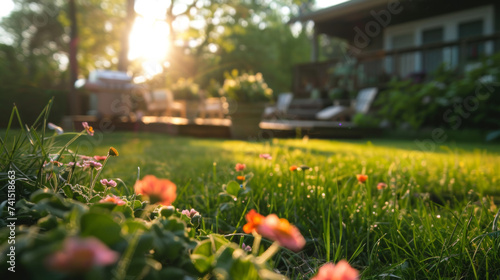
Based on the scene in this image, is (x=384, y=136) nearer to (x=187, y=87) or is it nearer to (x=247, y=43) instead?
(x=187, y=87)

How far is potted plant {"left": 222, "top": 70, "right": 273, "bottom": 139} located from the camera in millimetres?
5949

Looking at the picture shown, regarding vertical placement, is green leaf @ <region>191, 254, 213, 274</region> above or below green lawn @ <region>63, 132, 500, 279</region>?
above

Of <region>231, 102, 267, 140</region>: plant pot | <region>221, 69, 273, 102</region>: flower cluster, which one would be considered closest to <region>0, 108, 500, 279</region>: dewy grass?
<region>231, 102, 267, 140</region>: plant pot

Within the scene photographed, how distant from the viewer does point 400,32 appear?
1239cm

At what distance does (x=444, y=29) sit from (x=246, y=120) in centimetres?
902

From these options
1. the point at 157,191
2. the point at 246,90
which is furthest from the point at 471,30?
the point at 157,191

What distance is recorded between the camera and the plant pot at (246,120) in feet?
19.5

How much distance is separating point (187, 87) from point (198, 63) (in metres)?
16.7

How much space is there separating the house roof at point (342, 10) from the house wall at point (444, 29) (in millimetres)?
1923

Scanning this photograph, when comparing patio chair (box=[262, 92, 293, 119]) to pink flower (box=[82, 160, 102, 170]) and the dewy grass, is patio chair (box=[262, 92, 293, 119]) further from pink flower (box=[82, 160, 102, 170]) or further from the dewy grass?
pink flower (box=[82, 160, 102, 170])

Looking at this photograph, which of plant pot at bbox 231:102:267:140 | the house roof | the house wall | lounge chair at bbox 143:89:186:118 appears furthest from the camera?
the house roof

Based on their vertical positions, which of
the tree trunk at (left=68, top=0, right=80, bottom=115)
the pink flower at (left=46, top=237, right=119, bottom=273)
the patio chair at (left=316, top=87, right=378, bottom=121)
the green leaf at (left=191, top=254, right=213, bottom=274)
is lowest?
the green leaf at (left=191, top=254, right=213, bottom=274)

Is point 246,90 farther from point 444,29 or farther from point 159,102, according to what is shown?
point 444,29

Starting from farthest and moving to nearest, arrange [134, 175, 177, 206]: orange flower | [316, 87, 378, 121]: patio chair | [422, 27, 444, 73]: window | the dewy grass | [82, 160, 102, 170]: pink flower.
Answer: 1. [422, 27, 444, 73]: window
2. [316, 87, 378, 121]: patio chair
3. the dewy grass
4. [82, 160, 102, 170]: pink flower
5. [134, 175, 177, 206]: orange flower
